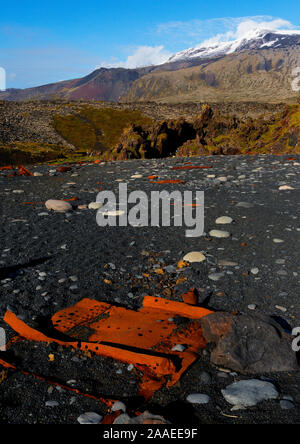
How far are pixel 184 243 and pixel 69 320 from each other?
100 inches

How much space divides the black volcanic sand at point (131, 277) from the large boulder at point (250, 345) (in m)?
0.09

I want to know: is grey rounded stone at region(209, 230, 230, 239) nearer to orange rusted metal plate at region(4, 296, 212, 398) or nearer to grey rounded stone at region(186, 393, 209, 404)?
orange rusted metal plate at region(4, 296, 212, 398)

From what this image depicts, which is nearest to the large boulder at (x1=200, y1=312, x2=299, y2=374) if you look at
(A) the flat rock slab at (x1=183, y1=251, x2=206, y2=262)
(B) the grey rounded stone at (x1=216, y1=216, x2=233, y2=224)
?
(A) the flat rock slab at (x1=183, y1=251, x2=206, y2=262)

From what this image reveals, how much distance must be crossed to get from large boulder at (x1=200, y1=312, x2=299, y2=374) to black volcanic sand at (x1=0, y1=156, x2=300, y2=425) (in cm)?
9

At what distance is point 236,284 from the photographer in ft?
12.8

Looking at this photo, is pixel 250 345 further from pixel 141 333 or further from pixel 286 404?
pixel 141 333

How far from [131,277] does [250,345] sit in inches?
77.1

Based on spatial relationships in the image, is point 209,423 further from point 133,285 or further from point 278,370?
point 133,285

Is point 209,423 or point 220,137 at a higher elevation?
point 220,137

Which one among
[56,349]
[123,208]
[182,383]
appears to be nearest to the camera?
[182,383]

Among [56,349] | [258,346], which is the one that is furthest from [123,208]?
[258,346]

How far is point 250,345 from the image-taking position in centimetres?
258

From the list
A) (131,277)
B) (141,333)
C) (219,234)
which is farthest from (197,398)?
(219,234)

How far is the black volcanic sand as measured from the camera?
221 cm
